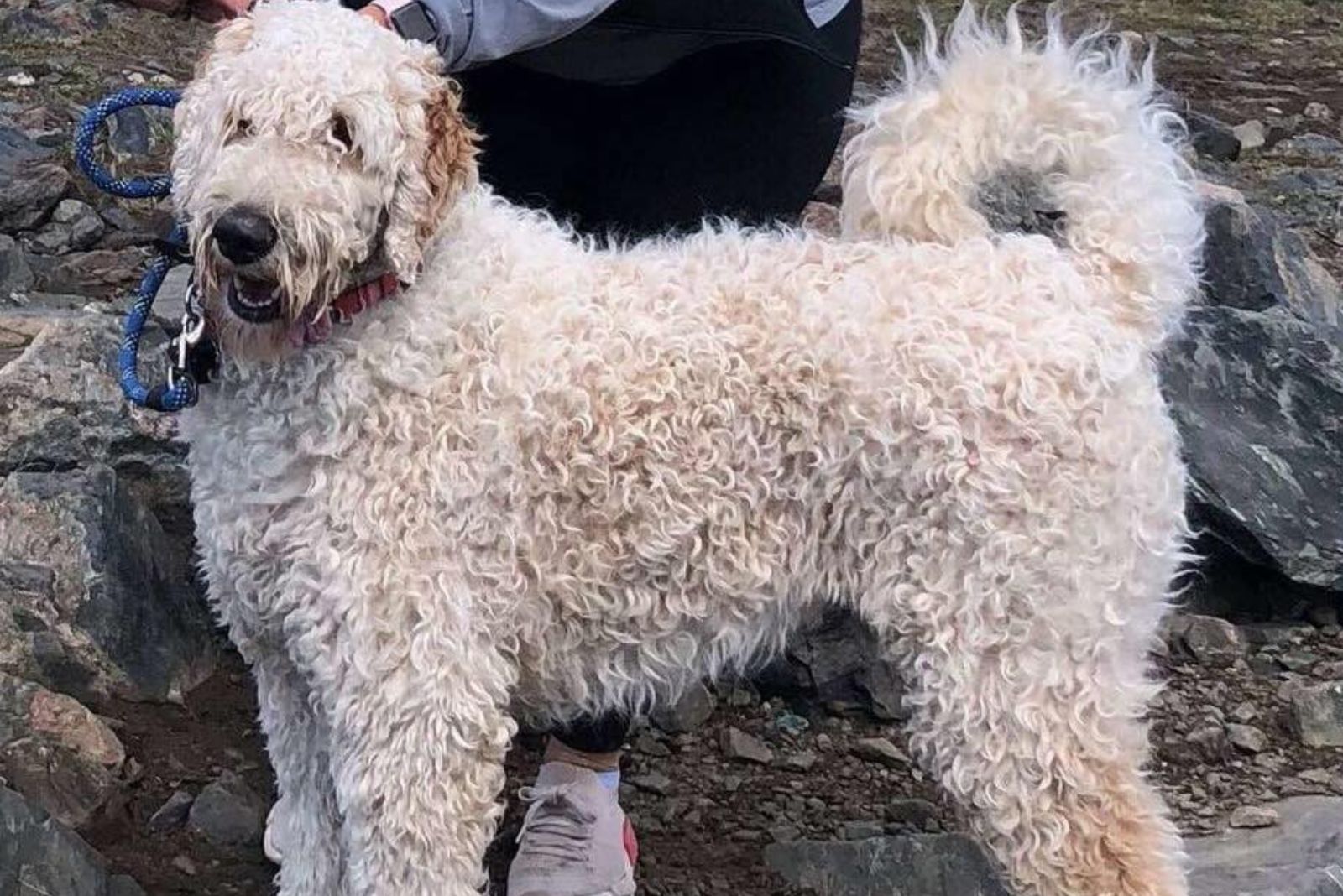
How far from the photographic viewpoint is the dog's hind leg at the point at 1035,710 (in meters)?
3.52

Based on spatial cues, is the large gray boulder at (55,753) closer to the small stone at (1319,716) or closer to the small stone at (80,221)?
the small stone at (80,221)

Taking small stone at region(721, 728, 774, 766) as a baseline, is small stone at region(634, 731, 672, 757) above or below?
below

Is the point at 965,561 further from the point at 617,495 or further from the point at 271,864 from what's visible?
the point at 271,864

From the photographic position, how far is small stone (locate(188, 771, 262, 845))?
4.59m

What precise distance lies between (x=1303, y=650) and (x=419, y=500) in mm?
3368

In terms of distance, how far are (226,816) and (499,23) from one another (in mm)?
2113

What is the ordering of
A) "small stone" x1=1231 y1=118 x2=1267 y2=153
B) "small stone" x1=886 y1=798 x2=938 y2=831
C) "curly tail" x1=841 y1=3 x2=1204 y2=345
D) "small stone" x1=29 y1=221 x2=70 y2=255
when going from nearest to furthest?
1. "curly tail" x1=841 y1=3 x2=1204 y2=345
2. "small stone" x1=886 y1=798 x2=938 y2=831
3. "small stone" x1=29 y1=221 x2=70 y2=255
4. "small stone" x1=1231 y1=118 x2=1267 y2=153

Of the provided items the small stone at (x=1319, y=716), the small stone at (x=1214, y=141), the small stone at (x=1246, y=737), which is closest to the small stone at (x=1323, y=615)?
the small stone at (x=1319, y=716)

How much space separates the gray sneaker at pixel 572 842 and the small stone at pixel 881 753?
3.30 feet

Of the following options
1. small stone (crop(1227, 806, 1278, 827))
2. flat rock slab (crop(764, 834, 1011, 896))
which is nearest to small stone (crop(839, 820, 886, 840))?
flat rock slab (crop(764, 834, 1011, 896))

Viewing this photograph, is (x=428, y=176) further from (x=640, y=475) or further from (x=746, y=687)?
(x=746, y=687)

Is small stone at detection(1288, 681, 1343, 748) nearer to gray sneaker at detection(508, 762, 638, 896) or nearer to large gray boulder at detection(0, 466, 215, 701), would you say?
gray sneaker at detection(508, 762, 638, 896)

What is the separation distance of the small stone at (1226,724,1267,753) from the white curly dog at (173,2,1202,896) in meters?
1.69

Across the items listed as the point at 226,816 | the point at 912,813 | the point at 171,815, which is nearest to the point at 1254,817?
the point at 912,813
